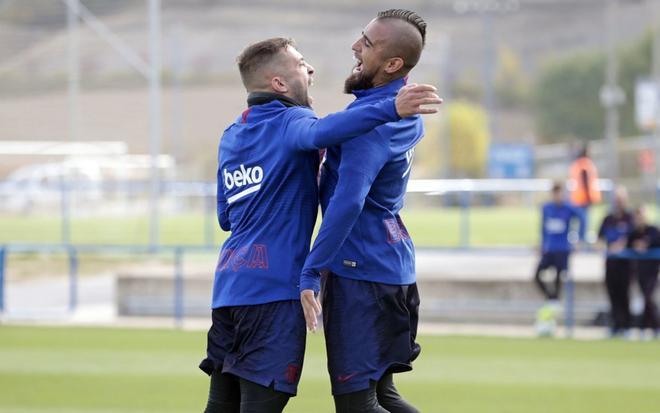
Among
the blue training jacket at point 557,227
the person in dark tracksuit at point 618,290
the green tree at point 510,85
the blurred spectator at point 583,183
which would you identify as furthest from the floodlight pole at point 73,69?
the green tree at point 510,85

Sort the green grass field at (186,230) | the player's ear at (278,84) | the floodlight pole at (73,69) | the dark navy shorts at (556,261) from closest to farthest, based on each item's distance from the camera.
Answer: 1. the player's ear at (278,84)
2. the dark navy shorts at (556,261)
3. the floodlight pole at (73,69)
4. the green grass field at (186,230)

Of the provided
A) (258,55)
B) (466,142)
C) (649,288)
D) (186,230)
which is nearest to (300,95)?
(258,55)

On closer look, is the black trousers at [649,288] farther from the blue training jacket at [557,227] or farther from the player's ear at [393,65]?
the player's ear at [393,65]

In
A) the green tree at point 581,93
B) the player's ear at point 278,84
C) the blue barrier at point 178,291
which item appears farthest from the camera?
the green tree at point 581,93

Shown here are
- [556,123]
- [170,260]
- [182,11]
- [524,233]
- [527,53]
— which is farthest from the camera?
[527,53]

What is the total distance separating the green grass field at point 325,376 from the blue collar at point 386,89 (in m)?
4.28

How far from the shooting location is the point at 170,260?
69.7ft

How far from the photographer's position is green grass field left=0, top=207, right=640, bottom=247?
25906 mm

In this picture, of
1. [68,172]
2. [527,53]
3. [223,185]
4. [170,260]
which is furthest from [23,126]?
[527,53]

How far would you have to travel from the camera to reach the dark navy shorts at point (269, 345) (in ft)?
16.3

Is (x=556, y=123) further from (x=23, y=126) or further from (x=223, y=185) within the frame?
Answer: (x=223, y=185)

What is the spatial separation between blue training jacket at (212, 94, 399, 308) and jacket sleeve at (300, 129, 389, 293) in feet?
0.56

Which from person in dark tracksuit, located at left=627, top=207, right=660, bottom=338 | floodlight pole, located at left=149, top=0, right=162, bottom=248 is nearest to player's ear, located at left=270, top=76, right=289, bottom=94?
person in dark tracksuit, located at left=627, top=207, right=660, bottom=338

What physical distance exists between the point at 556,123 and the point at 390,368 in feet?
249
